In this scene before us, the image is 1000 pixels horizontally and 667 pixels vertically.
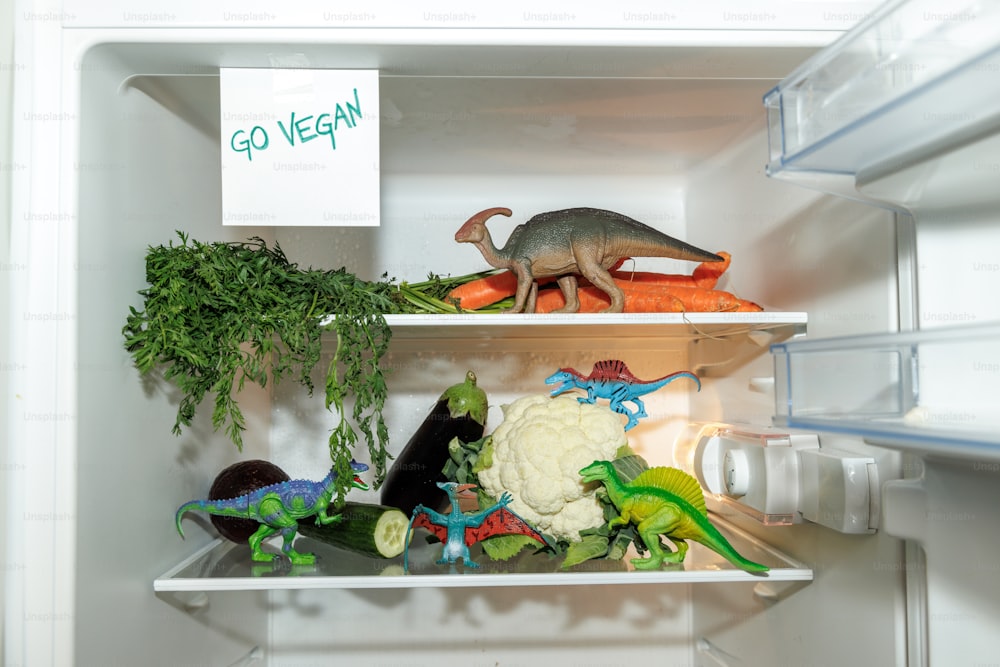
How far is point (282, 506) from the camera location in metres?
Result: 1.03

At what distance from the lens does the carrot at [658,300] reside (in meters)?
1.17

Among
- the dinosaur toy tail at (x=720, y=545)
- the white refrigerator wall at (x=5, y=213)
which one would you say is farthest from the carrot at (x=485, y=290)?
the white refrigerator wall at (x=5, y=213)

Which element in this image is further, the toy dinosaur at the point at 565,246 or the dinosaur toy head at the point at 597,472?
the toy dinosaur at the point at 565,246

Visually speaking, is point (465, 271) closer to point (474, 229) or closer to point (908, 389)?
point (474, 229)

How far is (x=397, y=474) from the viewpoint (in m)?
1.20

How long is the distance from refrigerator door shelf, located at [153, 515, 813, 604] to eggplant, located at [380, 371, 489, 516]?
71mm

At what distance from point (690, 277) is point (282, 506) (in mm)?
785

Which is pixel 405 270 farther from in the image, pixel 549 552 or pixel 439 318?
pixel 549 552

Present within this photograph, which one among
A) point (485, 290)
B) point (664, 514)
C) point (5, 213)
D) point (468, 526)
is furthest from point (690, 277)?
point (5, 213)

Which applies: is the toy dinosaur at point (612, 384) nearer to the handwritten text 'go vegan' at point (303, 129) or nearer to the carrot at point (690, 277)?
the carrot at point (690, 277)

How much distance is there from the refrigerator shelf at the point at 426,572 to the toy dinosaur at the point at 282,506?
1.3 inches

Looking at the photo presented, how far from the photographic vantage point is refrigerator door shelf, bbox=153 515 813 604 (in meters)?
0.94

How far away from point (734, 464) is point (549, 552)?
30 cm

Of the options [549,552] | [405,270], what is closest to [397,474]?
[549,552]
